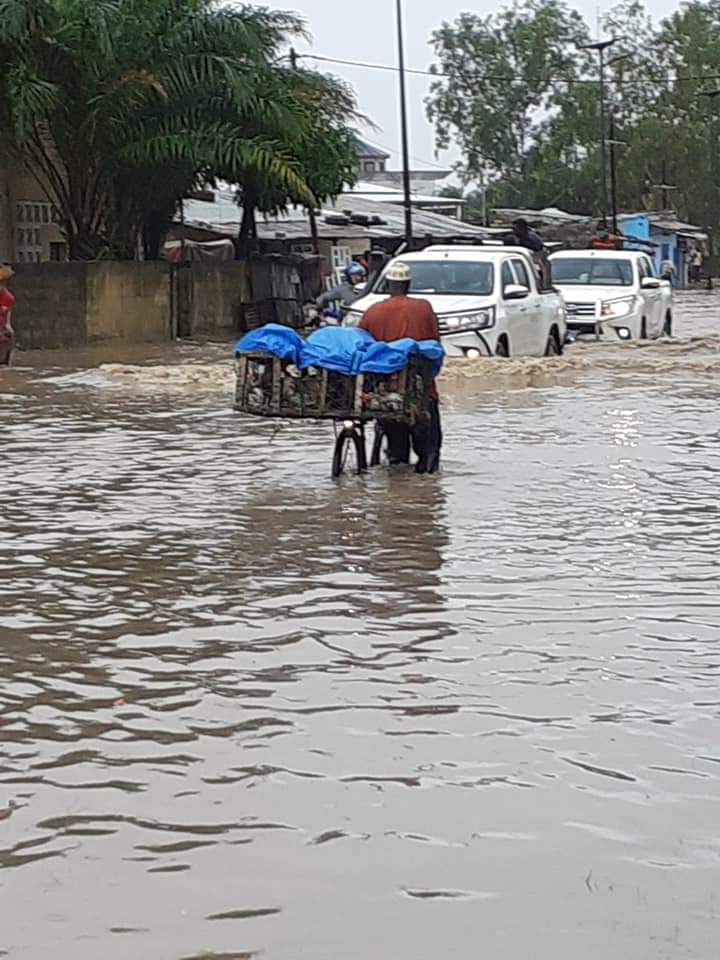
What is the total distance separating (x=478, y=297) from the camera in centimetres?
2175

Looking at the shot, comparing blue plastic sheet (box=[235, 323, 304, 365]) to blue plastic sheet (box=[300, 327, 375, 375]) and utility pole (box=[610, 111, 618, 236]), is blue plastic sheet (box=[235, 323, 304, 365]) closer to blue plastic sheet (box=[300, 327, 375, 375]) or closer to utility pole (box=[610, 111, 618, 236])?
blue plastic sheet (box=[300, 327, 375, 375])

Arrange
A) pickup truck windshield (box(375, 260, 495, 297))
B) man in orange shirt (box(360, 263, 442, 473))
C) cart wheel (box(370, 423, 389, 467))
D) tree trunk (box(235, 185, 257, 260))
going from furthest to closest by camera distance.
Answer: tree trunk (box(235, 185, 257, 260)) → pickup truck windshield (box(375, 260, 495, 297)) → cart wheel (box(370, 423, 389, 467)) → man in orange shirt (box(360, 263, 442, 473))

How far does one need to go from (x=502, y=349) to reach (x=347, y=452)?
854 cm

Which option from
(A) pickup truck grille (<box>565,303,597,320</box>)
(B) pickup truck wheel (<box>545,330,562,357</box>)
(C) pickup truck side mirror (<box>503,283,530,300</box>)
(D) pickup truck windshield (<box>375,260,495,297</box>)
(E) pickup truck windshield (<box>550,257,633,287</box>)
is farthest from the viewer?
(E) pickup truck windshield (<box>550,257,633,287</box>)

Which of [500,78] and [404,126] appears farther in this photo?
[500,78]

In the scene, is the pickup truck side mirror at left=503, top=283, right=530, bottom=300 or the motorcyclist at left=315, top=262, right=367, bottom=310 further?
the motorcyclist at left=315, top=262, right=367, bottom=310

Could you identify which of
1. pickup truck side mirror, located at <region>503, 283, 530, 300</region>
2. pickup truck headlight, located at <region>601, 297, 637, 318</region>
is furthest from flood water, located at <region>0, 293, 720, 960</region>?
pickup truck headlight, located at <region>601, 297, 637, 318</region>

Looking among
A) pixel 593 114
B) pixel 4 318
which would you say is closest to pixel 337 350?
pixel 4 318

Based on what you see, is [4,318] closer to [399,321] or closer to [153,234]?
[153,234]

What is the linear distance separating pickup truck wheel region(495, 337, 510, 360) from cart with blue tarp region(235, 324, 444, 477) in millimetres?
9343

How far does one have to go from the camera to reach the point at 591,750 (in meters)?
6.09

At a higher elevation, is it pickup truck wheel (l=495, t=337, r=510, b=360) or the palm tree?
the palm tree

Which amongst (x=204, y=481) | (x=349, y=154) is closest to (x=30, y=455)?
(x=204, y=481)

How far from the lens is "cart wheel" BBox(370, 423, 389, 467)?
13.5 m
